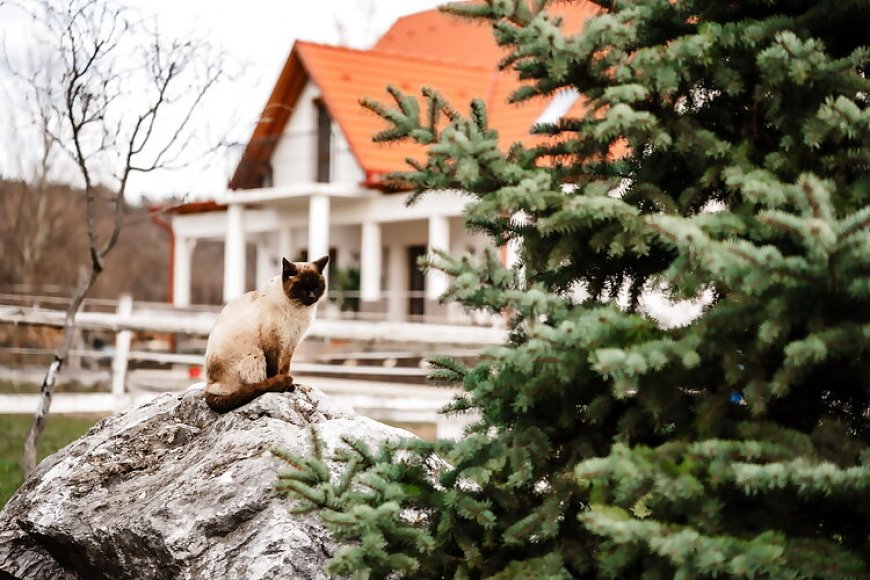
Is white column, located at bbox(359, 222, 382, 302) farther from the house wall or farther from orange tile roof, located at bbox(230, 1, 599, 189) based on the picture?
orange tile roof, located at bbox(230, 1, 599, 189)

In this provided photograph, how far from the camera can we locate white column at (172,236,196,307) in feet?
107

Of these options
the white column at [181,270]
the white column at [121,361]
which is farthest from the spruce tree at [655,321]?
the white column at [181,270]

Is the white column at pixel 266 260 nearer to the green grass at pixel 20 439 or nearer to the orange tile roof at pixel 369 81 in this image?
the orange tile roof at pixel 369 81

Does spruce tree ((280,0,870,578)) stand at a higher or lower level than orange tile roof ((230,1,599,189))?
lower

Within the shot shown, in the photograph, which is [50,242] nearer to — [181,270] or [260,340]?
[181,270]

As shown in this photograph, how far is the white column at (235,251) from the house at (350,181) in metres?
0.03

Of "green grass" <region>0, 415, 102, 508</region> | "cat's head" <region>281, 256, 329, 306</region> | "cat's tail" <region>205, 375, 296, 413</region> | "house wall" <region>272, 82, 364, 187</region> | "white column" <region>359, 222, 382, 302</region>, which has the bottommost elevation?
"green grass" <region>0, 415, 102, 508</region>

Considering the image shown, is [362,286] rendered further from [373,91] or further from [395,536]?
[395,536]

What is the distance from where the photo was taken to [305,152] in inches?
1149

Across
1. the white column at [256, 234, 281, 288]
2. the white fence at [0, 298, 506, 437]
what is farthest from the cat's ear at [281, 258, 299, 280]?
the white column at [256, 234, 281, 288]

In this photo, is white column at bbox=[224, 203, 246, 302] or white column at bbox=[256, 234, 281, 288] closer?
white column at bbox=[224, 203, 246, 302]

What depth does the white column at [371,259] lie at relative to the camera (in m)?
27.0

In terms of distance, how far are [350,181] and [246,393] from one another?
2169cm

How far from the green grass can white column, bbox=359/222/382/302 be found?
11.1 metres
